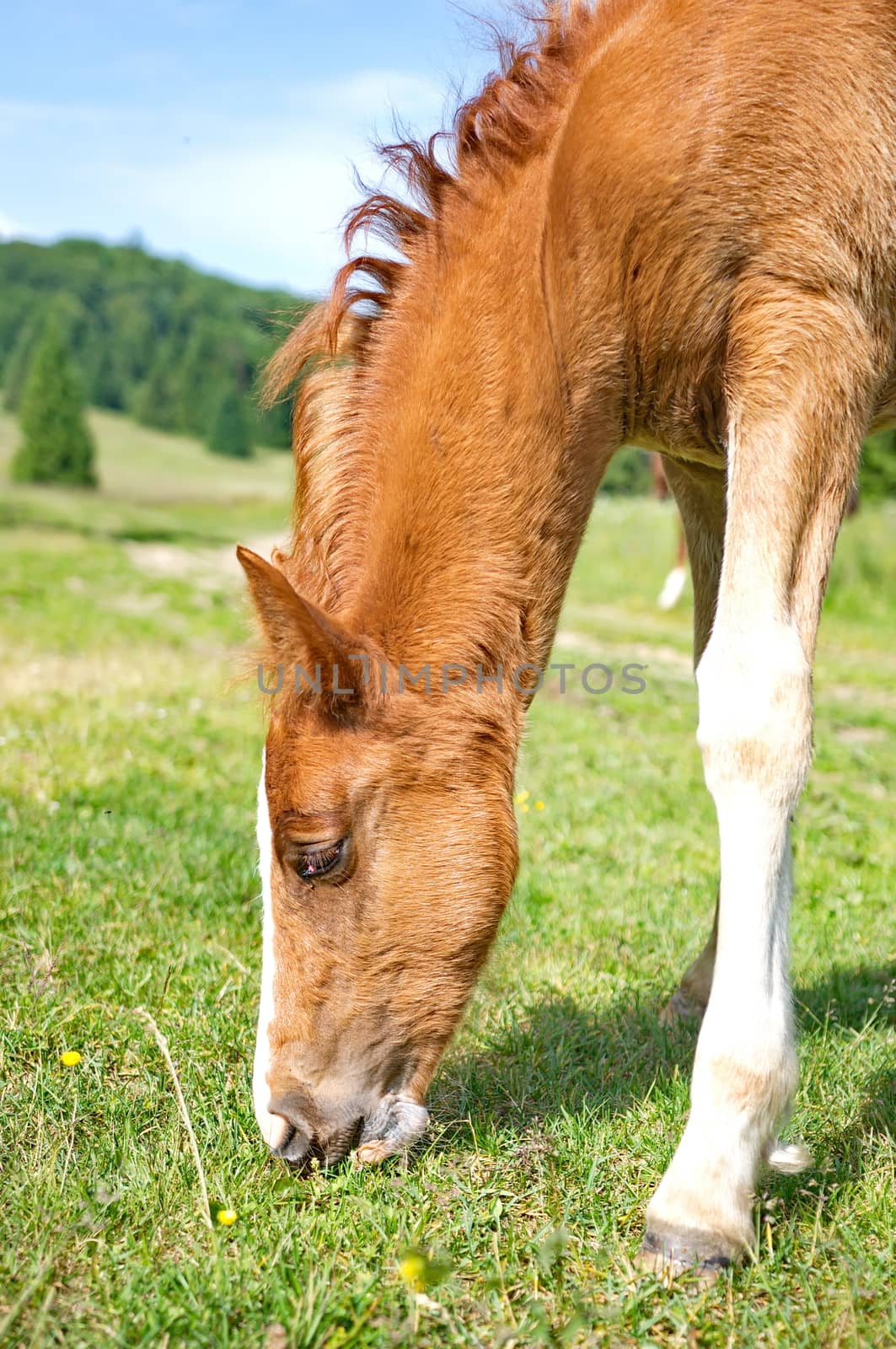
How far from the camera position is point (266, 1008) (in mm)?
2416

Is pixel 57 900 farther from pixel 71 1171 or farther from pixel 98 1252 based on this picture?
pixel 98 1252

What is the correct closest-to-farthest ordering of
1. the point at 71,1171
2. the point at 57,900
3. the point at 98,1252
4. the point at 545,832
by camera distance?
the point at 98,1252 → the point at 71,1171 → the point at 57,900 → the point at 545,832

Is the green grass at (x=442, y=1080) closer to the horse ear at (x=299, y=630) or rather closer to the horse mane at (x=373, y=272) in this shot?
the horse ear at (x=299, y=630)

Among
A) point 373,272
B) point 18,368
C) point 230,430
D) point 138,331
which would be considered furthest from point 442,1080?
point 138,331

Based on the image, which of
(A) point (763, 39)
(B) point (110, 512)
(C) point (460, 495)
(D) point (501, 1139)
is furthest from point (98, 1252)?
(B) point (110, 512)

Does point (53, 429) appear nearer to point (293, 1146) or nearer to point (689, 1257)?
point (293, 1146)

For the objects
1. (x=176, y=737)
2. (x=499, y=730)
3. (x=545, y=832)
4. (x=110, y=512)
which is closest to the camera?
(x=499, y=730)

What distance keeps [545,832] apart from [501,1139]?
247cm

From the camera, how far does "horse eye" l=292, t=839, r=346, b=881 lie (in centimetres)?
234

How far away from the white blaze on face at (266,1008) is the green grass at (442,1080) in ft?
0.35

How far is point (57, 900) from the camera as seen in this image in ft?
12.0

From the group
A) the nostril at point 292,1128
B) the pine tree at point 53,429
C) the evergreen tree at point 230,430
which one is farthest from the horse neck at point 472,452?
the evergreen tree at point 230,430

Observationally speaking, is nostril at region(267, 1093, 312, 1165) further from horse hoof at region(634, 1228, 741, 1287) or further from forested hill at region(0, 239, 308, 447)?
forested hill at region(0, 239, 308, 447)

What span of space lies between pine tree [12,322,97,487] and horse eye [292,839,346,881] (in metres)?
39.3
